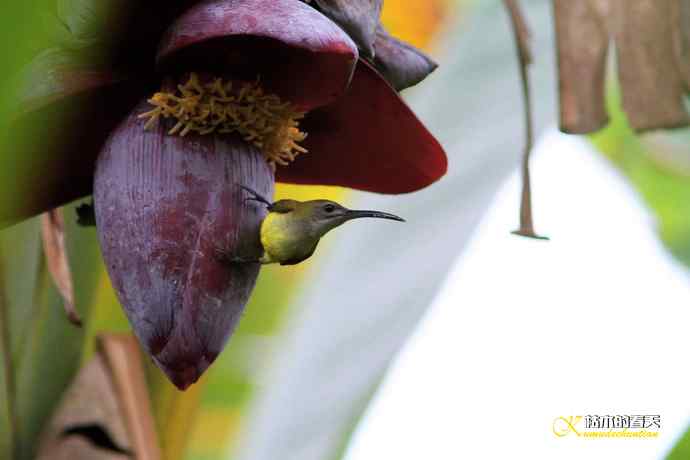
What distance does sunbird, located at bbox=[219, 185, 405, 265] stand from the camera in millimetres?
230

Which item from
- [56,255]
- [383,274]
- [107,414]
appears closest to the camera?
[56,255]

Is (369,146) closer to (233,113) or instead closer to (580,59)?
(233,113)

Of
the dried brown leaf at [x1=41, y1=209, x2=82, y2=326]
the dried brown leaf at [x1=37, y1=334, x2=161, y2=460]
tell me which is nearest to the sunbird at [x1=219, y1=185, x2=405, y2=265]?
the dried brown leaf at [x1=41, y1=209, x2=82, y2=326]

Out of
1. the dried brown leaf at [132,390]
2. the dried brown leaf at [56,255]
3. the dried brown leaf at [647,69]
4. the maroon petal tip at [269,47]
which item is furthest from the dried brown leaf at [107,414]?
the dried brown leaf at [647,69]

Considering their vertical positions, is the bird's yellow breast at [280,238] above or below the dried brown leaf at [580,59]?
above

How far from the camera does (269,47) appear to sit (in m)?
0.26

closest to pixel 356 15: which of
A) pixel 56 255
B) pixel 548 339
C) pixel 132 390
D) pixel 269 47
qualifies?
pixel 269 47

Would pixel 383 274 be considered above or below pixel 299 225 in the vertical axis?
below

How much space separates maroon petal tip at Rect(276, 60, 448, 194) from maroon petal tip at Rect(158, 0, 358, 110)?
0.02 m

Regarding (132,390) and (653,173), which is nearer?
(132,390)

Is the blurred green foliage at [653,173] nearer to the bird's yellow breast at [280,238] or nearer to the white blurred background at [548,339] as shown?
the white blurred background at [548,339]

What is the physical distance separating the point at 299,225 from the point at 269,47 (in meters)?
0.06

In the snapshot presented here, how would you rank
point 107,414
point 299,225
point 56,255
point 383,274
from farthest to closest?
point 383,274
point 107,414
point 56,255
point 299,225

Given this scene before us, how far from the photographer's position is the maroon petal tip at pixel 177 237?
238 millimetres
